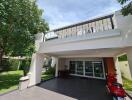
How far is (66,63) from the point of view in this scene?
19219 mm

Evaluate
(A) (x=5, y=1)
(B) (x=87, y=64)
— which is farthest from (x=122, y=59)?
(A) (x=5, y=1)

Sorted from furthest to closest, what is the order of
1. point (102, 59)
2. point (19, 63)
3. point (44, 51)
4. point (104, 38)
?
point (19, 63), point (102, 59), point (44, 51), point (104, 38)

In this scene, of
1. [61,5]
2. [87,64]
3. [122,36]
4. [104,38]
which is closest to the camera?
[122,36]

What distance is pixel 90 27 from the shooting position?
27.8 ft

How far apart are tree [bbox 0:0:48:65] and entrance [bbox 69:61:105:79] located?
9.22 m

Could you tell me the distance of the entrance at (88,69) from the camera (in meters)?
16.0

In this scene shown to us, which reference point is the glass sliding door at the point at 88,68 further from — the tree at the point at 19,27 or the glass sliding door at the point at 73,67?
the tree at the point at 19,27

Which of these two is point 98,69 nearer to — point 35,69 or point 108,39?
point 35,69

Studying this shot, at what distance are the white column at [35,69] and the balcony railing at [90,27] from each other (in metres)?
3.91

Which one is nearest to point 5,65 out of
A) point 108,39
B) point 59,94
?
point 59,94

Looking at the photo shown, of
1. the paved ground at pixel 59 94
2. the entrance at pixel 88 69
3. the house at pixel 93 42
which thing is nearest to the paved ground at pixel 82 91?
the paved ground at pixel 59 94

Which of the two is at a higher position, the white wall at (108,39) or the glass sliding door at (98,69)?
the white wall at (108,39)

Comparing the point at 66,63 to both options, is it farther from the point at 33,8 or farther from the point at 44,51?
the point at 33,8

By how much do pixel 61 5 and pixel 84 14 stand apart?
8.52ft
